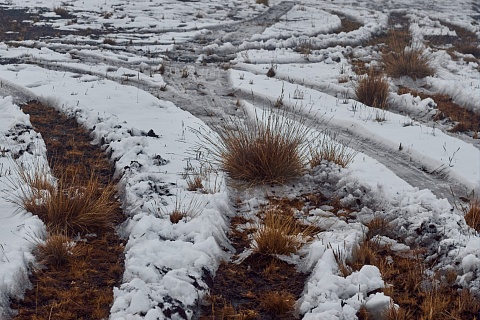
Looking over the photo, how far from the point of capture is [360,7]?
85.5 ft

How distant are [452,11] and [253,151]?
2545cm

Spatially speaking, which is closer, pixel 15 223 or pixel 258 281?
pixel 258 281

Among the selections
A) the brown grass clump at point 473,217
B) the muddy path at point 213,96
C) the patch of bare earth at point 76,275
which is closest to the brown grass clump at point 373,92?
the muddy path at point 213,96

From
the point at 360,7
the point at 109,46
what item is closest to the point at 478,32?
the point at 360,7

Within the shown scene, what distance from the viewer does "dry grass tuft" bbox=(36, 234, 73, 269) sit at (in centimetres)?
396

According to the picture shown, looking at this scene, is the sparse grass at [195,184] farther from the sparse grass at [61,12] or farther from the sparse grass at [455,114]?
the sparse grass at [61,12]

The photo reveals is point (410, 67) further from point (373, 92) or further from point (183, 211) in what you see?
point (183, 211)

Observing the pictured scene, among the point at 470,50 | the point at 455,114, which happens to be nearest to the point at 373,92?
the point at 455,114

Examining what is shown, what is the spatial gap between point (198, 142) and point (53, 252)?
295 cm

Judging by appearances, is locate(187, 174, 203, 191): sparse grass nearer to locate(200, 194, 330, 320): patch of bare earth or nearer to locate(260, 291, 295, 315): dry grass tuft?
locate(200, 194, 330, 320): patch of bare earth

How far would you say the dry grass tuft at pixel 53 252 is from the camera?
3.96 meters

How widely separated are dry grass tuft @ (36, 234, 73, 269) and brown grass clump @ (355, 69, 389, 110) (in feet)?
21.7

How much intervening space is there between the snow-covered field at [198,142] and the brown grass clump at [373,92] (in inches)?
12.1

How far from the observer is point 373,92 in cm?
930
